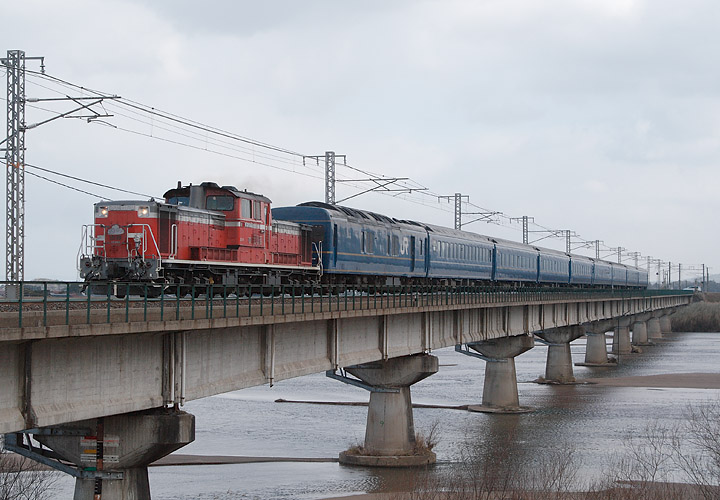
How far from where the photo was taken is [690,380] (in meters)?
74.5

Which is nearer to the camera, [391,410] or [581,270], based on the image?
[391,410]

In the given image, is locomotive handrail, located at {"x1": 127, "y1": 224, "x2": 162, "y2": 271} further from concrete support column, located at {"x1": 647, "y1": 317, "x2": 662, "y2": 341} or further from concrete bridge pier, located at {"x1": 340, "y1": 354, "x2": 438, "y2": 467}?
concrete support column, located at {"x1": 647, "y1": 317, "x2": 662, "y2": 341}

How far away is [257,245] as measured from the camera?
33250mm

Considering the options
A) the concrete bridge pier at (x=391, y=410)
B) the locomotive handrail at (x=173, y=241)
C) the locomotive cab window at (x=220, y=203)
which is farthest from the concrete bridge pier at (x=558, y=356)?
the locomotive handrail at (x=173, y=241)

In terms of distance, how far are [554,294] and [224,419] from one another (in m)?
23.8

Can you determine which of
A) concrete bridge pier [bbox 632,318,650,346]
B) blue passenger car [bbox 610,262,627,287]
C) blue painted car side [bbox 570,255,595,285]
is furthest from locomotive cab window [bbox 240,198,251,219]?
concrete bridge pier [bbox 632,318,650,346]

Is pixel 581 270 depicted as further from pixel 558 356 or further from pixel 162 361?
pixel 162 361

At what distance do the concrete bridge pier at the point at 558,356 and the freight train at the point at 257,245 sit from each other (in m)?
13.7

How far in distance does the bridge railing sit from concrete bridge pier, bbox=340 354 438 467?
2993mm

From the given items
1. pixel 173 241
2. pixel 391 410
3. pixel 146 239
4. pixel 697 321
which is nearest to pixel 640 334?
pixel 697 321

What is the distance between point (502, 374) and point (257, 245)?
1049 inches

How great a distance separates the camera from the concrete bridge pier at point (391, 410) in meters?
38.3

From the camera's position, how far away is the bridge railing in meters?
17.7

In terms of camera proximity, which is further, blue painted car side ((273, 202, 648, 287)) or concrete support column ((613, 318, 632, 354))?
concrete support column ((613, 318, 632, 354))
